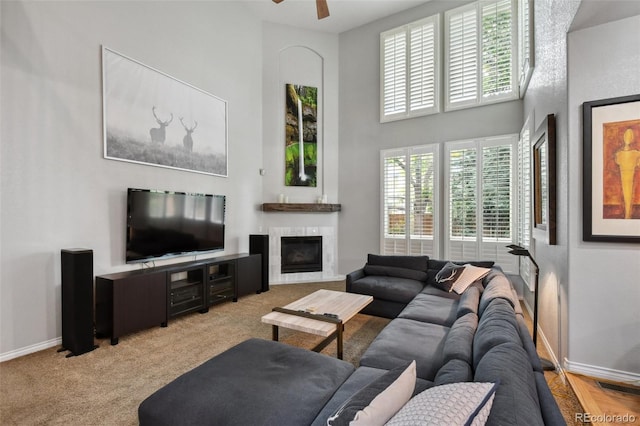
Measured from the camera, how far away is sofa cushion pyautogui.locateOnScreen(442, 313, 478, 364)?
4.88 feet

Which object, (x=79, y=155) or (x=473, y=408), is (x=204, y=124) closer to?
(x=79, y=155)

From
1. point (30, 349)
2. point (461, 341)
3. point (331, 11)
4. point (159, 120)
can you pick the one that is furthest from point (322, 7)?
point (30, 349)

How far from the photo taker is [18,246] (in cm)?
268

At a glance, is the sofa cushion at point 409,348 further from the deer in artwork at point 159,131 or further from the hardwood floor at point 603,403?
the deer in artwork at point 159,131

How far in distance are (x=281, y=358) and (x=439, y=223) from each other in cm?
398

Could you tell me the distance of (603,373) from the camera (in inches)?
86.2

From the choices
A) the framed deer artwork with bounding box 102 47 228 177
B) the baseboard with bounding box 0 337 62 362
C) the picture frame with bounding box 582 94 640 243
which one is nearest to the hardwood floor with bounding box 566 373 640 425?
the picture frame with bounding box 582 94 640 243

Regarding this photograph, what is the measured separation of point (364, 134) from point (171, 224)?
12.5 ft

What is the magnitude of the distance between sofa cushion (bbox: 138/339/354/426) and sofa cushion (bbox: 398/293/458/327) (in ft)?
3.49

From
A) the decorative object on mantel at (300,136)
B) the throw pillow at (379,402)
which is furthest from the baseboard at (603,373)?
the decorative object on mantel at (300,136)

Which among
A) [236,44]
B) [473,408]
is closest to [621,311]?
[473,408]

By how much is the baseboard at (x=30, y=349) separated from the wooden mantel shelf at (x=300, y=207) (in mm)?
3296
